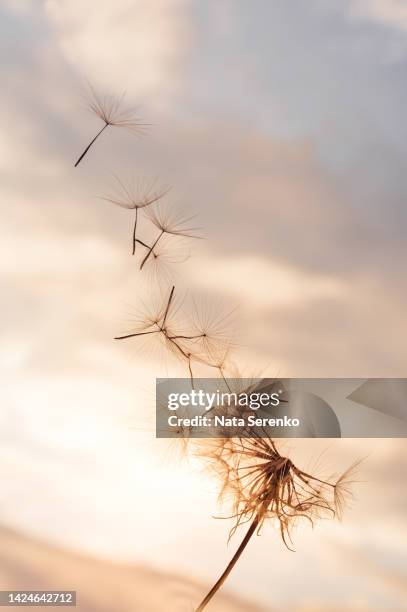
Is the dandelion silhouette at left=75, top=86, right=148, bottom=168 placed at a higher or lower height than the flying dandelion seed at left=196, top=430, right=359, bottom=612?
higher

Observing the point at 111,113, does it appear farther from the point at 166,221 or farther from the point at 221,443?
the point at 221,443

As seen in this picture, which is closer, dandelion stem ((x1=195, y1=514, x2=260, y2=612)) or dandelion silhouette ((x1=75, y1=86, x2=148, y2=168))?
dandelion stem ((x1=195, y1=514, x2=260, y2=612))

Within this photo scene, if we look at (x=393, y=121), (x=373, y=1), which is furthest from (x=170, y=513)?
(x=373, y=1)

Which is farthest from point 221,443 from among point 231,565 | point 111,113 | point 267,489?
point 111,113

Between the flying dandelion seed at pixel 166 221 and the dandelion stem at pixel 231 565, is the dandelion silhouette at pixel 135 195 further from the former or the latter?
the dandelion stem at pixel 231 565

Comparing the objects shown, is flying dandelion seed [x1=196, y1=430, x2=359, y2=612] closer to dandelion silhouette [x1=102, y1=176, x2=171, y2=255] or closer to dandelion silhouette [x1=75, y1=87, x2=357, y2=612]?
dandelion silhouette [x1=75, y1=87, x2=357, y2=612]

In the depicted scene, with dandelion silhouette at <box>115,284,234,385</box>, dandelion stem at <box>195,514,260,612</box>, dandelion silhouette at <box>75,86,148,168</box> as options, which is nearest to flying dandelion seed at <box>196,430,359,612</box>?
dandelion stem at <box>195,514,260,612</box>

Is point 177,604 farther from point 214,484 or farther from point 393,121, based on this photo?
point 393,121
